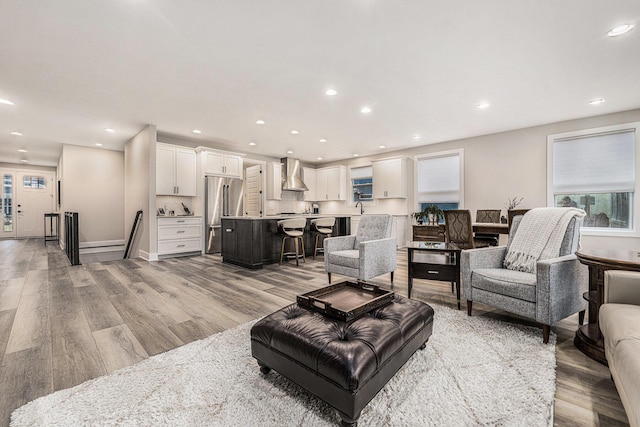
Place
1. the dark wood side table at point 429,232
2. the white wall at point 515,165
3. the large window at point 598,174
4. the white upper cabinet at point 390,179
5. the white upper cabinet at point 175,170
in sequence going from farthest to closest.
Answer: the white upper cabinet at point 390,179, the dark wood side table at point 429,232, the white upper cabinet at point 175,170, the white wall at point 515,165, the large window at point 598,174

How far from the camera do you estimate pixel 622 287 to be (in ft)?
5.32

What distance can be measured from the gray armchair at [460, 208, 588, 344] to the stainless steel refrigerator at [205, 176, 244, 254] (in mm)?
5285

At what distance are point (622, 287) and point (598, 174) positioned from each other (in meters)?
4.53

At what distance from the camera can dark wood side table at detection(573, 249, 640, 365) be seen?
5.67 ft

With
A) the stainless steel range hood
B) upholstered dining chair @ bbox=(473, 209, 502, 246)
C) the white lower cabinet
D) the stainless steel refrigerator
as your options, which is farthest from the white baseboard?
upholstered dining chair @ bbox=(473, 209, 502, 246)

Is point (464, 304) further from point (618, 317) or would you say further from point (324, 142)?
point (324, 142)

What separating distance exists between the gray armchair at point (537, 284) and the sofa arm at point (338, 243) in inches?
67.2

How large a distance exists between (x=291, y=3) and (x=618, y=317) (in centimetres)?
291

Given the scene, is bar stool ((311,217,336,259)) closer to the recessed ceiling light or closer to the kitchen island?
the kitchen island

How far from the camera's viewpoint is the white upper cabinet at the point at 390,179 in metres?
7.09

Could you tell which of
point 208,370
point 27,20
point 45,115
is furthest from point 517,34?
point 45,115

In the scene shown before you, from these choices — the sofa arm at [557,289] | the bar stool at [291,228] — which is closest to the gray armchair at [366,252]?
the bar stool at [291,228]

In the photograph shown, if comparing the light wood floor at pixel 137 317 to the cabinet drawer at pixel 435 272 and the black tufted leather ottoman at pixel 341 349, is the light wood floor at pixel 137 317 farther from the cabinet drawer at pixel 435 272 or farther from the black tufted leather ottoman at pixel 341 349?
the black tufted leather ottoman at pixel 341 349

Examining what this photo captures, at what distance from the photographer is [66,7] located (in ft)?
7.30
